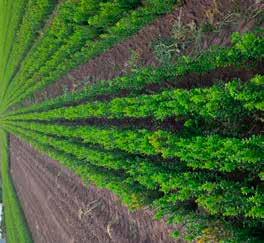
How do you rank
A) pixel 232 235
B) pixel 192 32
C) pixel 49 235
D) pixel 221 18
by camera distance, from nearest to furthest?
pixel 232 235
pixel 221 18
pixel 192 32
pixel 49 235

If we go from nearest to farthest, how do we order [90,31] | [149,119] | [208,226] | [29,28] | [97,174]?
1. [208,226]
2. [149,119]
3. [97,174]
4. [90,31]
5. [29,28]

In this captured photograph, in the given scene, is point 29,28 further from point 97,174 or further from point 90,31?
point 97,174

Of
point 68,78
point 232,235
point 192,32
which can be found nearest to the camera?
point 232,235

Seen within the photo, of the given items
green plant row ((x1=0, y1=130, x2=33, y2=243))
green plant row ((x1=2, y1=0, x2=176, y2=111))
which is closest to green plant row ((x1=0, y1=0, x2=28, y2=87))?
green plant row ((x1=2, y1=0, x2=176, y2=111))

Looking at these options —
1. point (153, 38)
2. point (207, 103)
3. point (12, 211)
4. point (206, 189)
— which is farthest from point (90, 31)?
point (12, 211)

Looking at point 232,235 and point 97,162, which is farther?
point 97,162

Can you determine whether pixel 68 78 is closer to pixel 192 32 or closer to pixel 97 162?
pixel 97 162

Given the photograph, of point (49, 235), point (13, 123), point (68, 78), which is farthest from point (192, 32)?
point (13, 123)
